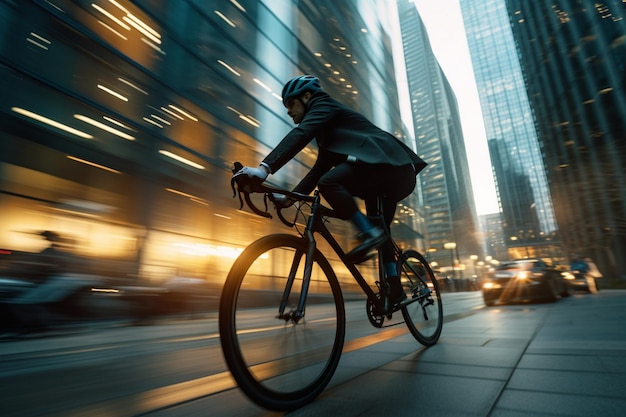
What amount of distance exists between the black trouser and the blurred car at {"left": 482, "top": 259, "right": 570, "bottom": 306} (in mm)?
7540

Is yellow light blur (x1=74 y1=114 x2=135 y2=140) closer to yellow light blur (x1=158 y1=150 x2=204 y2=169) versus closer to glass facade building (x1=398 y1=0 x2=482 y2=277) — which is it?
Result: yellow light blur (x1=158 y1=150 x2=204 y2=169)

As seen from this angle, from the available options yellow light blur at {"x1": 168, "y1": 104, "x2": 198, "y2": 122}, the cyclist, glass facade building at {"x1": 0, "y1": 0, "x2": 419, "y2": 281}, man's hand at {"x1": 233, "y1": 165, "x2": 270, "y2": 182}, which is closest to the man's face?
the cyclist

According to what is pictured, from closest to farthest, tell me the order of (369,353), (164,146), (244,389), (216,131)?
(244,389) → (369,353) → (164,146) → (216,131)

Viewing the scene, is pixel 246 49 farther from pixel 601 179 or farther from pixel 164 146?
pixel 601 179

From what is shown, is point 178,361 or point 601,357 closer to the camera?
point 601,357

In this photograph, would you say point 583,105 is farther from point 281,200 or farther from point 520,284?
point 281,200

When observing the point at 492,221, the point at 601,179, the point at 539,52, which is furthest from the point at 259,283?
the point at 492,221

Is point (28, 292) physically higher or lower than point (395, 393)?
higher

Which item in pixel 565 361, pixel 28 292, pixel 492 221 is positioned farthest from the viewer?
pixel 492 221

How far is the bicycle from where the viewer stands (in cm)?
138

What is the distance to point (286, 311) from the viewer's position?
172cm

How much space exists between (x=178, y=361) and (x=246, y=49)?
17.0m

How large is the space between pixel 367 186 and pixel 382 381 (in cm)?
128

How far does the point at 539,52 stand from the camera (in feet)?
148
